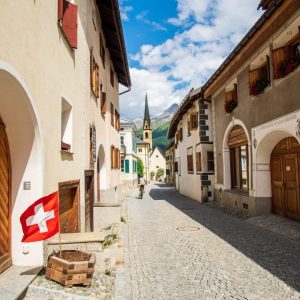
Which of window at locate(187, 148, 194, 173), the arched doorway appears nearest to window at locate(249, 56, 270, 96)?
the arched doorway

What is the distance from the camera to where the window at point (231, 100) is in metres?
14.1

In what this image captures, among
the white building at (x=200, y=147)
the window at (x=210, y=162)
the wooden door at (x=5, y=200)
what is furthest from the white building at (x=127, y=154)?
the wooden door at (x=5, y=200)

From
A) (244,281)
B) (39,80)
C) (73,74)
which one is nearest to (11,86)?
(39,80)

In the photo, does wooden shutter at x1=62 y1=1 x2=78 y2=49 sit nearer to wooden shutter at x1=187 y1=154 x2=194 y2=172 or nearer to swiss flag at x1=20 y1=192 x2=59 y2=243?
swiss flag at x1=20 y1=192 x2=59 y2=243

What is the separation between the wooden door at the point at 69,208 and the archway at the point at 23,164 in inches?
70.3

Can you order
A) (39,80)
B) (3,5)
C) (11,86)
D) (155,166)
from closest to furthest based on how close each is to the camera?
(3,5) < (11,86) < (39,80) < (155,166)

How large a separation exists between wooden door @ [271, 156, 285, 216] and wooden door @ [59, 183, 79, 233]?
6.94m

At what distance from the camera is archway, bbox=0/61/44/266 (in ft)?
16.4

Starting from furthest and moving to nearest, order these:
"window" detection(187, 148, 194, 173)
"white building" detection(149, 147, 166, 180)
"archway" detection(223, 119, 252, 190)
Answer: "white building" detection(149, 147, 166, 180)
"window" detection(187, 148, 194, 173)
"archway" detection(223, 119, 252, 190)

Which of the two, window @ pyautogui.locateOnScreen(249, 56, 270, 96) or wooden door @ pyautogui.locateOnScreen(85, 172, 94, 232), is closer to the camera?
wooden door @ pyautogui.locateOnScreen(85, 172, 94, 232)

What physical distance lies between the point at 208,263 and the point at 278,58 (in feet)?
21.6

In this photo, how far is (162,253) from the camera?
7688mm

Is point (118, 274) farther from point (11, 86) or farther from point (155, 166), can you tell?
point (155, 166)

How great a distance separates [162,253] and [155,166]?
266 feet
